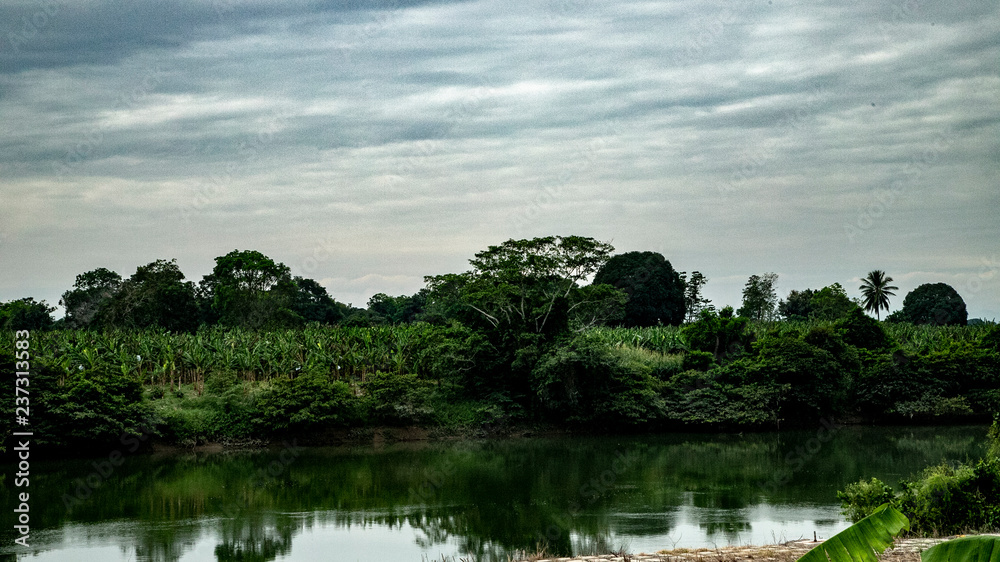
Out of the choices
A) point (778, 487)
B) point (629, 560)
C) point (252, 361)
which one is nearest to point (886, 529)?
point (629, 560)

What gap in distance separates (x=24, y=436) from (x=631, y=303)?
102 ft

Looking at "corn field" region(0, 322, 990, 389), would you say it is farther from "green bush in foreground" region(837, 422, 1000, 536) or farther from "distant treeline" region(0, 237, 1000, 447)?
"green bush in foreground" region(837, 422, 1000, 536)

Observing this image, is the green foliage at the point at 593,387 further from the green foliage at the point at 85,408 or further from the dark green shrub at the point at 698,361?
the green foliage at the point at 85,408

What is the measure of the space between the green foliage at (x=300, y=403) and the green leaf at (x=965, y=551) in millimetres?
22366

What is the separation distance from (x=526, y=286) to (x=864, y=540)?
23806 mm

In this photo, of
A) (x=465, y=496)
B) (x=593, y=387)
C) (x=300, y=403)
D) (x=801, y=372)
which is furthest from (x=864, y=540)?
(x=801, y=372)

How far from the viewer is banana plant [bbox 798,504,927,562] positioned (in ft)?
14.2

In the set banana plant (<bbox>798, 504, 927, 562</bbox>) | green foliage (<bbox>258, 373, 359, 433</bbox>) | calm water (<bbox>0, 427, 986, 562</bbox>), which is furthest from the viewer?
green foliage (<bbox>258, 373, 359, 433</bbox>)

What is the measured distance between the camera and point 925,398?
27953mm

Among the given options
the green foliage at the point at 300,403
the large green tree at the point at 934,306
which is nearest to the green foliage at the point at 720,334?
the green foliage at the point at 300,403

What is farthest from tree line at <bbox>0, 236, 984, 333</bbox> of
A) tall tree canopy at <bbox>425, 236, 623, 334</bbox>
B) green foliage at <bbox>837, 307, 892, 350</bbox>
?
green foliage at <bbox>837, 307, 892, 350</bbox>

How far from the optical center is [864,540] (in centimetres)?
442

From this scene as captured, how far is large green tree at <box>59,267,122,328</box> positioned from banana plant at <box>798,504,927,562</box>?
135 ft

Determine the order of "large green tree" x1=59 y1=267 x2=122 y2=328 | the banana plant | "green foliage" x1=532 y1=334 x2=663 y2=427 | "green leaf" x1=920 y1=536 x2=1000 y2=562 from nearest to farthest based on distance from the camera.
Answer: "green leaf" x1=920 y1=536 x2=1000 y2=562
the banana plant
"green foliage" x1=532 y1=334 x2=663 y2=427
"large green tree" x1=59 y1=267 x2=122 y2=328
